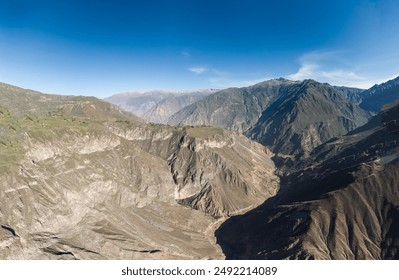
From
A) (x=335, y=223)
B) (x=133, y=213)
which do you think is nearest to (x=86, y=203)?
(x=133, y=213)

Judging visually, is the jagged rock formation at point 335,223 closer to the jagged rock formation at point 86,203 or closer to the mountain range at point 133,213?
the mountain range at point 133,213

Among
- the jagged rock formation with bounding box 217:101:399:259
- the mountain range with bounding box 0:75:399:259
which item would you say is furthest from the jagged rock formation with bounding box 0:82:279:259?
the jagged rock formation with bounding box 217:101:399:259

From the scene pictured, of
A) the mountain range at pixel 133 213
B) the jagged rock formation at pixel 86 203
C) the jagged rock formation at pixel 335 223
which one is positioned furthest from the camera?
the jagged rock formation at pixel 335 223

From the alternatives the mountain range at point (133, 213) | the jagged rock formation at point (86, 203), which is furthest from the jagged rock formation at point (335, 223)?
the jagged rock formation at point (86, 203)

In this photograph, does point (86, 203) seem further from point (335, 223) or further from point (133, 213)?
point (335, 223)

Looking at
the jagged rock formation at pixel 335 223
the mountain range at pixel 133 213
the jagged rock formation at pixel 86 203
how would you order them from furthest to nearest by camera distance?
the jagged rock formation at pixel 335 223 → the mountain range at pixel 133 213 → the jagged rock formation at pixel 86 203

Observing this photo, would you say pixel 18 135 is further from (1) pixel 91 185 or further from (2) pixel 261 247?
(2) pixel 261 247

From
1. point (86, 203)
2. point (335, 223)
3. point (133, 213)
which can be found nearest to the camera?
point (335, 223)

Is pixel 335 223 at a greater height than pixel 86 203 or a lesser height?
lesser

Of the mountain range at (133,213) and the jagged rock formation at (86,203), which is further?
the mountain range at (133,213)

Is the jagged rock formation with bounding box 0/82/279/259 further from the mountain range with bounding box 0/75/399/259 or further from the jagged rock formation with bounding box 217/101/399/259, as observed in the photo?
the jagged rock formation with bounding box 217/101/399/259

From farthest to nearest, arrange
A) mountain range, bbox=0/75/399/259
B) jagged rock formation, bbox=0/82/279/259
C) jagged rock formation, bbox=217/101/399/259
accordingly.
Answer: jagged rock formation, bbox=217/101/399/259
mountain range, bbox=0/75/399/259
jagged rock formation, bbox=0/82/279/259
